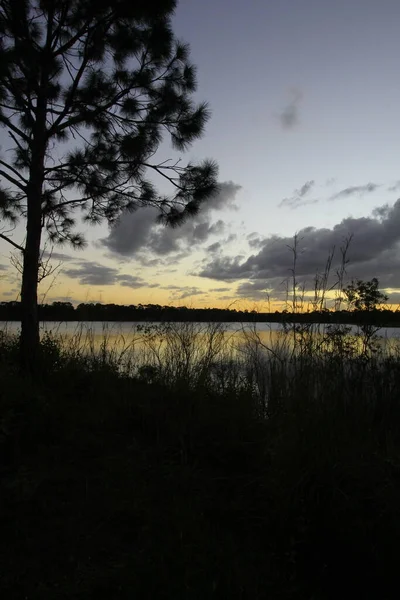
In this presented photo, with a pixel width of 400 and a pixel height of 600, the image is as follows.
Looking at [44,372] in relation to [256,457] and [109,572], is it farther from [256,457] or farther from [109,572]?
[109,572]

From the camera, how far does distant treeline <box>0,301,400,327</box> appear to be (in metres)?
7.00

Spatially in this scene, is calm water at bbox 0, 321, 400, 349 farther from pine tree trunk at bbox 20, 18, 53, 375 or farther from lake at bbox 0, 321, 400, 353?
pine tree trunk at bbox 20, 18, 53, 375

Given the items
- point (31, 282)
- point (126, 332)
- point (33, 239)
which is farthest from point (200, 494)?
point (126, 332)

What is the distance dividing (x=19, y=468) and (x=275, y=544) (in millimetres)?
2115

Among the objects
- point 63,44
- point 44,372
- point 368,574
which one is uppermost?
point 63,44

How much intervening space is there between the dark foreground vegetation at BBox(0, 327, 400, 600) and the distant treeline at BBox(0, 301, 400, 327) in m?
1.63

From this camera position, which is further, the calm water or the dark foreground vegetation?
the calm water

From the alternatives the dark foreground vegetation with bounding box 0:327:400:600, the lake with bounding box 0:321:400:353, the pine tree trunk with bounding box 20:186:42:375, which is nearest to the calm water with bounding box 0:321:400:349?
the lake with bounding box 0:321:400:353

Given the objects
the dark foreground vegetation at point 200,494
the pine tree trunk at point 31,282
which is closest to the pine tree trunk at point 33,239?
the pine tree trunk at point 31,282

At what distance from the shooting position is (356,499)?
2.94 m

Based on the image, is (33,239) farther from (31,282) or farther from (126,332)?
(126,332)

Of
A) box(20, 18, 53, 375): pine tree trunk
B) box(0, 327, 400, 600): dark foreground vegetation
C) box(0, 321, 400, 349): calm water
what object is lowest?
box(0, 327, 400, 600): dark foreground vegetation

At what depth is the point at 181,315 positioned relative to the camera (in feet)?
27.9

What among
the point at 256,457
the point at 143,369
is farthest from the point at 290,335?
the point at 256,457
